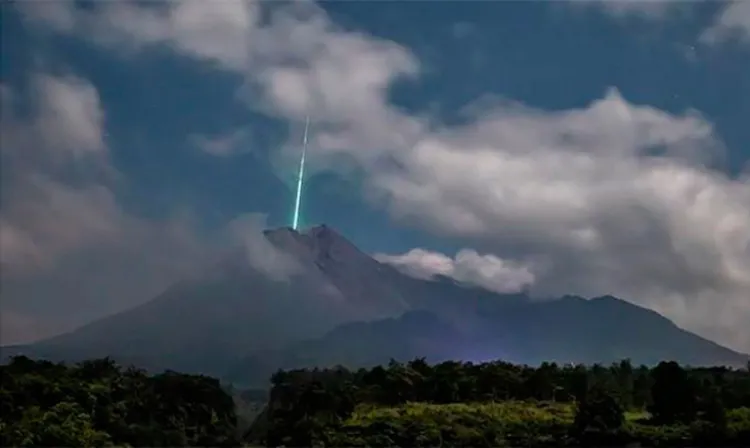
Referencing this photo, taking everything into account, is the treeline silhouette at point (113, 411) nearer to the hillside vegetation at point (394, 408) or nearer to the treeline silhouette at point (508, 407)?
the hillside vegetation at point (394, 408)

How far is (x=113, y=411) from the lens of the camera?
32.7 ft

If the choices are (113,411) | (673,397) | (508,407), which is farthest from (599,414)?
(113,411)

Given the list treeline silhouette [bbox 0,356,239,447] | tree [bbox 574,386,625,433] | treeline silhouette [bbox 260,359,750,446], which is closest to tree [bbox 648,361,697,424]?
treeline silhouette [bbox 260,359,750,446]

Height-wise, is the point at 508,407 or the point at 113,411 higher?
the point at 508,407

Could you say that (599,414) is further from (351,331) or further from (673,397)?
(351,331)

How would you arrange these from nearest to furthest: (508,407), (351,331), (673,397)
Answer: (673,397) < (508,407) < (351,331)

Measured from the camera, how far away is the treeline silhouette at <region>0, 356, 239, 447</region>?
9547 mm

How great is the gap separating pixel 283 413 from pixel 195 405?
1.09 m

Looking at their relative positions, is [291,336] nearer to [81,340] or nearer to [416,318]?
[416,318]

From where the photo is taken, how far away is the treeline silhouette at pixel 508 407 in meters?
8.70

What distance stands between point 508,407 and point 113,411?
467 cm

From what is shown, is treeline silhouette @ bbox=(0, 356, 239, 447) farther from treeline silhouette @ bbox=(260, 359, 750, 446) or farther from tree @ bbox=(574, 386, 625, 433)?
tree @ bbox=(574, 386, 625, 433)

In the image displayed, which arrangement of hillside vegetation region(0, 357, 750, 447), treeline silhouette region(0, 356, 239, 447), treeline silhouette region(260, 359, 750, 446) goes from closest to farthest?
treeline silhouette region(260, 359, 750, 446) < hillside vegetation region(0, 357, 750, 447) < treeline silhouette region(0, 356, 239, 447)

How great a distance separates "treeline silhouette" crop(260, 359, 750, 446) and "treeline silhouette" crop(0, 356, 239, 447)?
2.19ft
